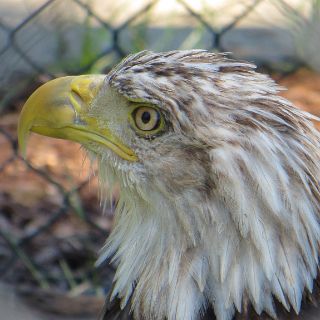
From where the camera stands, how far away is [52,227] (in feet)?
11.3

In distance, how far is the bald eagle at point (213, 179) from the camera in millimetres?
1939

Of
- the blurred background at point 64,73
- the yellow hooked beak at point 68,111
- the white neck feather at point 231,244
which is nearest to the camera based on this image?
the white neck feather at point 231,244

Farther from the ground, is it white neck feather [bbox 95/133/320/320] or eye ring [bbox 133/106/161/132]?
eye ring [bbox 133/106/161/132]

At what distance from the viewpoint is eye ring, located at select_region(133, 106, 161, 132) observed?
198 centimetres

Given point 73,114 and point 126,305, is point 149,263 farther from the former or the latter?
point 73,114

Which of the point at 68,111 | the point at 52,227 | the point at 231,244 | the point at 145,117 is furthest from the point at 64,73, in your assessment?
the point at 231,244

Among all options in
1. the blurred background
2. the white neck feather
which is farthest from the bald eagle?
the blurred background

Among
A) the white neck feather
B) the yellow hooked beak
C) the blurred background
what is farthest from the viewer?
the blurred background

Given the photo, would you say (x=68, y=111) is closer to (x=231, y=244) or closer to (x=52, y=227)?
(x=231, y=244)

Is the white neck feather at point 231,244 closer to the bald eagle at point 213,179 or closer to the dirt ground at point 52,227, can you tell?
the bald eagle at point 213,179

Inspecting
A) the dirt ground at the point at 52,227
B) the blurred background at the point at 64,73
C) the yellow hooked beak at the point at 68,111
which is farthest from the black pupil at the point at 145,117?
the dirt ground at the point at 52,227

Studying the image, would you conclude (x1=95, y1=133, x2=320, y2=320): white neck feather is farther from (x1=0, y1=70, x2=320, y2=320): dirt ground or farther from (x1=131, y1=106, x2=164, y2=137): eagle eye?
(x1=0, y1=70, x2=320, y2=320): dirt ground

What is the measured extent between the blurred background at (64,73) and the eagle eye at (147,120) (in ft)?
3.24

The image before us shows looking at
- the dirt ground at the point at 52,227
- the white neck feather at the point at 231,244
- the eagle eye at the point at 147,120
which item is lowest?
the dirt ground at the point at 52,227
